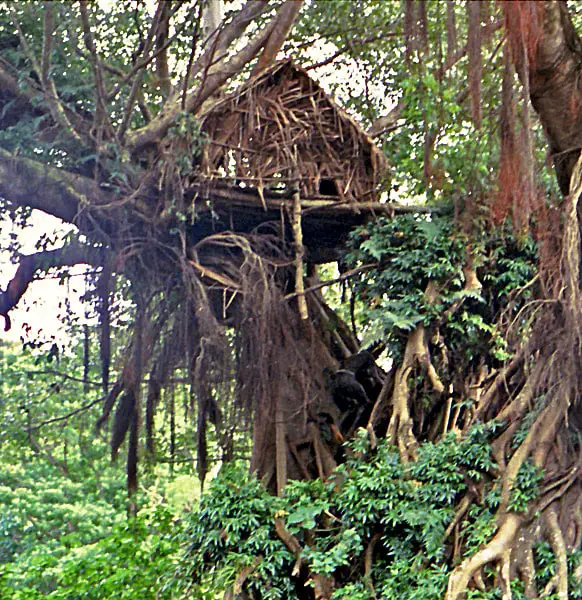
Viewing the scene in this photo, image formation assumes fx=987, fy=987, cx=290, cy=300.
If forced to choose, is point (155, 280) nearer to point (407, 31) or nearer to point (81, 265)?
point (81, 265)

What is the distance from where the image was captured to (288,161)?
8.70 m

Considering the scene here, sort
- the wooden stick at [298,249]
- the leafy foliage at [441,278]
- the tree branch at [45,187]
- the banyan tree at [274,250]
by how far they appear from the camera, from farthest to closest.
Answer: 1. the wooden stick at [298,249]
2. the leafy foliage at [441,278]
3. the tree branch at [45,187]
4. the banyan tree at [274,250]

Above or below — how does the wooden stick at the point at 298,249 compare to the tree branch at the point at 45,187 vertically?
below

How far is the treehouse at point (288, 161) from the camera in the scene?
8.51 m

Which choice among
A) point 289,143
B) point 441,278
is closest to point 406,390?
point 441,278

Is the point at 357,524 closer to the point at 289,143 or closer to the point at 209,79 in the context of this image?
the point at 289,143

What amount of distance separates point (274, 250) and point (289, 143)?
3.18ft

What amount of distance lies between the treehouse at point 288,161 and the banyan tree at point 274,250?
0.07 feet

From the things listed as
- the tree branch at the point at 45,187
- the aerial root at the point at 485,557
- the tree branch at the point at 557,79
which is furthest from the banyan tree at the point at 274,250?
the tree branch at the point at 557,79

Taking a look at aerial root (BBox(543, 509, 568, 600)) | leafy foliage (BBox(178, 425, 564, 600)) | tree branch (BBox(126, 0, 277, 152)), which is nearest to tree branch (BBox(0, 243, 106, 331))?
tree branch (BBox(126, 0, 277, 152))

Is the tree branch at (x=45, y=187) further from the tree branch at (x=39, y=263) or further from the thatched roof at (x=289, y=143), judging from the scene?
the thatched roof at (x=289, y=143)

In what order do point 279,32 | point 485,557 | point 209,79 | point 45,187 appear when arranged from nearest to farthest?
point 485,557 → point 45,187 → point 209,79 → point 279,32

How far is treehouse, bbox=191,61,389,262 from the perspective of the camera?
851 centimetres

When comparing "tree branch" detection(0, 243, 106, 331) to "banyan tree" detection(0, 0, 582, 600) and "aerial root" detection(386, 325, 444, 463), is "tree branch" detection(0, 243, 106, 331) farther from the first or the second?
"aerial root" detection(386, 325, 444, 463)
